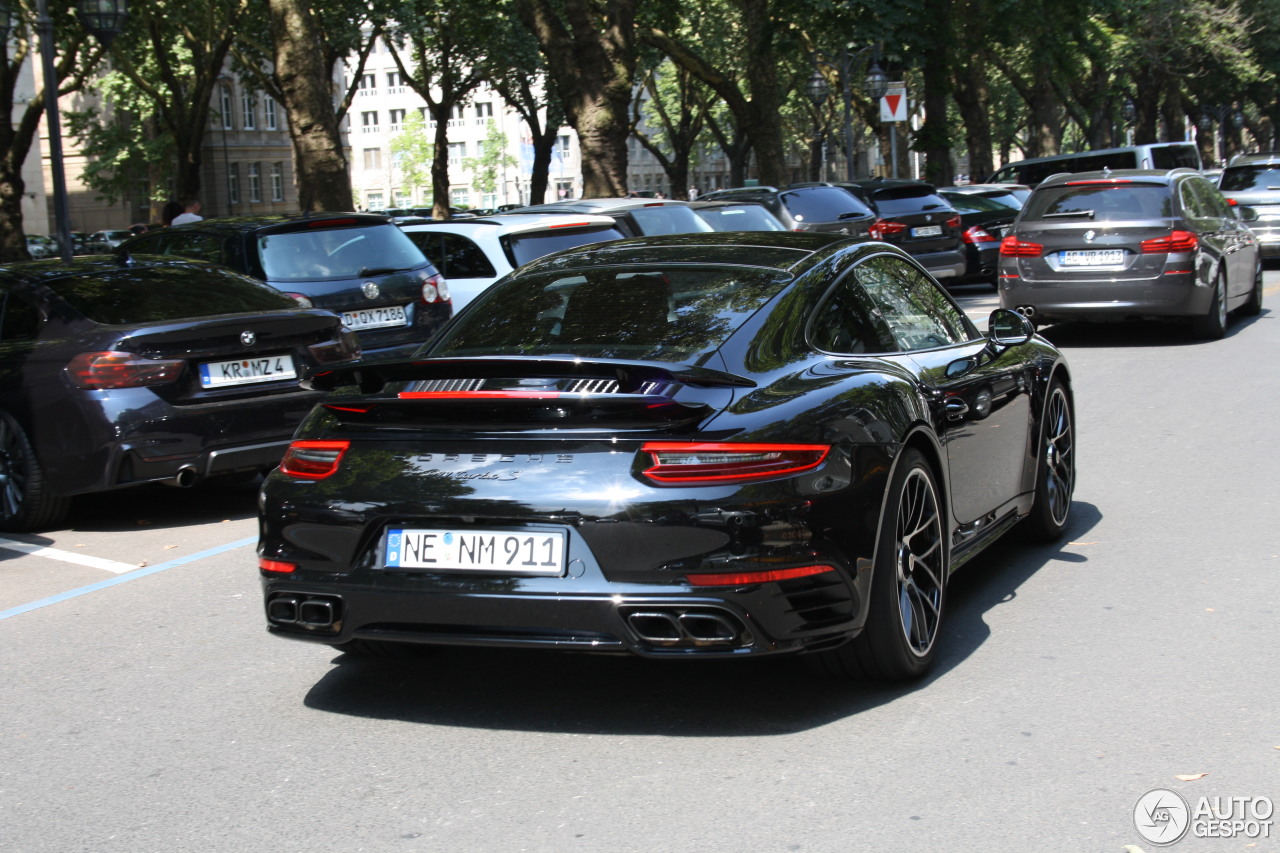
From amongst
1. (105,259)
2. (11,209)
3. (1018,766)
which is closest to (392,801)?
(1018,766)

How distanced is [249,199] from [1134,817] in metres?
83.6

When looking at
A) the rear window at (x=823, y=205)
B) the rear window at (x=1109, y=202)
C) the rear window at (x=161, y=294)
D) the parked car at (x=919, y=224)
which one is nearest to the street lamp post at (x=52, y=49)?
the rear window at (x=161, y=294)

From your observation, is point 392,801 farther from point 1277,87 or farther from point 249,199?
point 249,199

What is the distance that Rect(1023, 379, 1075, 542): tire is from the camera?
263 inches

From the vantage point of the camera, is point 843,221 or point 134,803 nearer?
point 134,803

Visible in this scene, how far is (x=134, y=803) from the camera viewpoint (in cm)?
413

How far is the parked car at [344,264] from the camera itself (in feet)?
35.9

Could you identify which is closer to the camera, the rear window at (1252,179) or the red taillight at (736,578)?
the red taillight at (736,578)

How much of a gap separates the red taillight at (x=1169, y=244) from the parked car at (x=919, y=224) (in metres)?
6.42

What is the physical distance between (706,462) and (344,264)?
747 cm

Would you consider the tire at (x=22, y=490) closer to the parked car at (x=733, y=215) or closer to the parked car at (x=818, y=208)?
the parked car at (x=733, y=215)

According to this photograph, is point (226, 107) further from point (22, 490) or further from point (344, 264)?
point (22, 490)

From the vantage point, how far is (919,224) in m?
21.4

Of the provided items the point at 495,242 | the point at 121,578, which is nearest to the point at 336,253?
the point at 495,242
